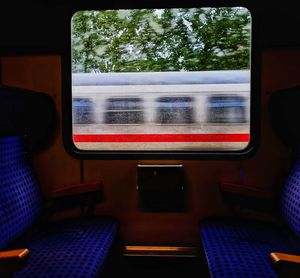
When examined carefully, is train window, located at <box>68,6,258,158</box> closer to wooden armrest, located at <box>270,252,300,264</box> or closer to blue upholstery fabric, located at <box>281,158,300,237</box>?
blue upholstery fabric, located at <box>281,158,300,237</box>

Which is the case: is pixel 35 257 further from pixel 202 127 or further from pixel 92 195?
pixel 202 127

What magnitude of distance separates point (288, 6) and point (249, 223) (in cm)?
150

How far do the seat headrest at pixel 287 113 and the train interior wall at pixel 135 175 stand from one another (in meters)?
0.08

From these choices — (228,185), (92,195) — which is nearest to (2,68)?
(92,195)

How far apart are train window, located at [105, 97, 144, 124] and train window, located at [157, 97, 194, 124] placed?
6.2 inches

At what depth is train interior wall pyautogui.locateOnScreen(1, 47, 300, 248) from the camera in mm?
2621

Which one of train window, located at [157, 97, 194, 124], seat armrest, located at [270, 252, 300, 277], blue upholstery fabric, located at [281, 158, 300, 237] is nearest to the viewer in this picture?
seat armrest, located at [270, 252, 300, 277]

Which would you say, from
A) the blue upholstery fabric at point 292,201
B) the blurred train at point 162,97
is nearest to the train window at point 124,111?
the blurred train at point 162,97

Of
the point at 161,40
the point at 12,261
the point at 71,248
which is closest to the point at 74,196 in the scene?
the point at 71,248

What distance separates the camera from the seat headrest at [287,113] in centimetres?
245

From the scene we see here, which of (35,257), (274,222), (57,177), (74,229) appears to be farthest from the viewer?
(57,177)

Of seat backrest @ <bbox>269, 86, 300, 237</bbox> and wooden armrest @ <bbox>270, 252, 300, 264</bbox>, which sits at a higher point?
seat backrest @ <bbox>269, 86, 300, 237</bbox>

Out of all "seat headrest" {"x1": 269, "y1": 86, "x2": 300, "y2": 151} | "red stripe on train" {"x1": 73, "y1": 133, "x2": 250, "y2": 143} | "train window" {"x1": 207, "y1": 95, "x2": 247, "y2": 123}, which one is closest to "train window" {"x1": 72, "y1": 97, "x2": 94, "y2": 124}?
"red stripe on train" {"x1": 73, "y1": 133, "x2": 250, "y2": 143}

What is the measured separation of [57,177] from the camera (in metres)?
2.76
